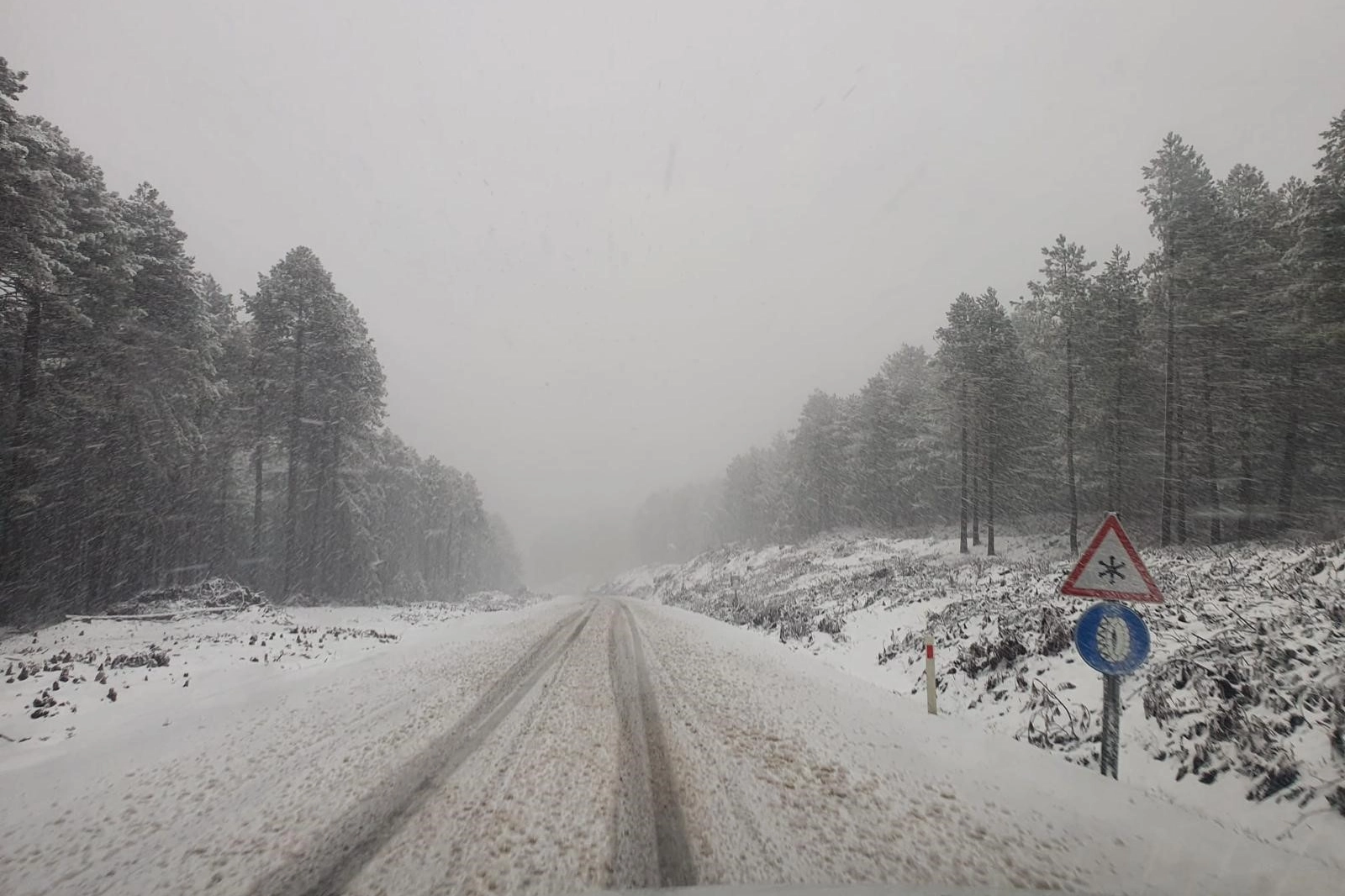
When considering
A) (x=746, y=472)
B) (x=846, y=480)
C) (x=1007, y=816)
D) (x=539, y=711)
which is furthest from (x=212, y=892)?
(x=746, y=472)

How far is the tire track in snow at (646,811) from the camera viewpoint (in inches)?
134

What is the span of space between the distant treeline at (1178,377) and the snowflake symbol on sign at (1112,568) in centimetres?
2013

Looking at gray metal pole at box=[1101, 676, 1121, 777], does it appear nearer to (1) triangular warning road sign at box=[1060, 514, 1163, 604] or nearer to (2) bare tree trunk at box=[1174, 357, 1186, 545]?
(1) triangular warning road sign at box=[1060, 514, 1163, 604]

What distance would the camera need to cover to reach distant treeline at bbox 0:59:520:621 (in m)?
15.1

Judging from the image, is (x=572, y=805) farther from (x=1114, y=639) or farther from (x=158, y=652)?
(x=158, y=652)

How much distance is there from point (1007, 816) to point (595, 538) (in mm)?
142121

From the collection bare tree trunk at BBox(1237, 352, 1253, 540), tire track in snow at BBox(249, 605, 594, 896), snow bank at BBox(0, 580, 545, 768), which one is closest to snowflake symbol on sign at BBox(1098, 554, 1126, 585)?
tire track in snow at BBox(249, 605, 594, 896)

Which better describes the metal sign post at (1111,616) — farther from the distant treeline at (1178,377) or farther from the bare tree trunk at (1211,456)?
the bare tree trunk at (1211,456)

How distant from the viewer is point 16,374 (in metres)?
16.1

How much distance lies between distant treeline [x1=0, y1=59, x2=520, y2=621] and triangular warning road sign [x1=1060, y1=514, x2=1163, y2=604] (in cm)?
2213

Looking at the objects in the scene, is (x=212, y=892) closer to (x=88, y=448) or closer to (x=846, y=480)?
(x=88, y=448)

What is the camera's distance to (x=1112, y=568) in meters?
5.34

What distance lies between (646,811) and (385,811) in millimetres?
2052

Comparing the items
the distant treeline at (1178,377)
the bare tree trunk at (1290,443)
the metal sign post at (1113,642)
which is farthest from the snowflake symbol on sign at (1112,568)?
the bare tree trunk at (1290,443)
